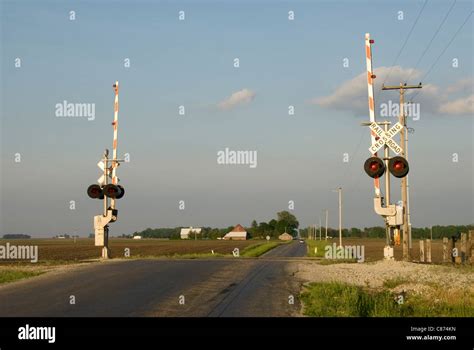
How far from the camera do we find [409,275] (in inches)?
912

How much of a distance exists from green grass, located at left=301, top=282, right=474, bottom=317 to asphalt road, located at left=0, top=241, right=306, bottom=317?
587 millimetres

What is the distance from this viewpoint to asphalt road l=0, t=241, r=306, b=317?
13969 mm

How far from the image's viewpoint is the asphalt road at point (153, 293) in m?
14.0

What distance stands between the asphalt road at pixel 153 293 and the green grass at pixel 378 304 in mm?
587

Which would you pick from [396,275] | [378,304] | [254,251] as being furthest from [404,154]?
[254,251]

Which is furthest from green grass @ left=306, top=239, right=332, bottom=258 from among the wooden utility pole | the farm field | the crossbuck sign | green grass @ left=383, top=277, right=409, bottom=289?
the crossbuck sign

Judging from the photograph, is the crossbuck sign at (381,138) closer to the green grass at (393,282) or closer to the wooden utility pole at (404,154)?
the green grass at (393,282)

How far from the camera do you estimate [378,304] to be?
51.7 ft

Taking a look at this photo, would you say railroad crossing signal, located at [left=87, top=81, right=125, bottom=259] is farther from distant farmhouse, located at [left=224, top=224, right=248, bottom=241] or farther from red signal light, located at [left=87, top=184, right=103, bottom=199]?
distant farmhouse, located at [left=224, top=224, right=248, bottom=241]

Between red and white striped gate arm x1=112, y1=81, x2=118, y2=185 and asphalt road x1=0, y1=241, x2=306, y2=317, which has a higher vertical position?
red and white striped gate arm x1=112, y1=81, x2=118, y2=185
